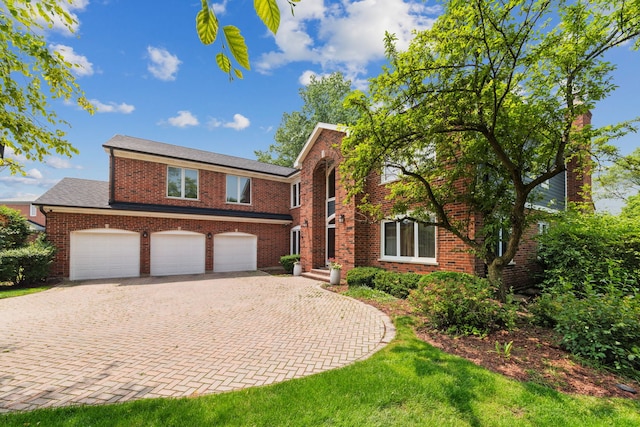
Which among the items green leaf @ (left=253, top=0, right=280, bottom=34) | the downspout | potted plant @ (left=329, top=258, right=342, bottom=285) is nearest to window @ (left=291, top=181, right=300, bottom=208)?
potted plant @ (left=329, top=258, right=342, bottom=285)

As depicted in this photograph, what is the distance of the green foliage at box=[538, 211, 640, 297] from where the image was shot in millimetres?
7920

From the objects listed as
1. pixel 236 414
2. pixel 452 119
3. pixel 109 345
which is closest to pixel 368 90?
pixel 452 119

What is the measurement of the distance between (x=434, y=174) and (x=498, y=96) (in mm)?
→ 2499

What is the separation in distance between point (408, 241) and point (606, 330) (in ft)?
20.4

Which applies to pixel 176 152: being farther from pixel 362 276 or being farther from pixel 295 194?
pixel 362 276

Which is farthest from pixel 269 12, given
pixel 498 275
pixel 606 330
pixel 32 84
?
pixel 498 275

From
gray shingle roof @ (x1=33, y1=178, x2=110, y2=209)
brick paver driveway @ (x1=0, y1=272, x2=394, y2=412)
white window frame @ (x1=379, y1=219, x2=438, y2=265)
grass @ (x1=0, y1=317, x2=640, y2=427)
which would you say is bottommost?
brick paver driveway @ (x1=0, y1=272, x2=394, y2=412)

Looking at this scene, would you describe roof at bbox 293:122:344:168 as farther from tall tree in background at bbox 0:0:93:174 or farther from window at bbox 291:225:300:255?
tall tree in background at bbox 0:0:93:174

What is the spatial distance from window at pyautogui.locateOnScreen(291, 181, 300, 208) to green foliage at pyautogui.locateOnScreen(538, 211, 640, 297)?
13.6 meters

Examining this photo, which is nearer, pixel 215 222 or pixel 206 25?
pixel 206 25

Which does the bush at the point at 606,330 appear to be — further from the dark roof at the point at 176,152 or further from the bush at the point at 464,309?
the dark roof at the point at 176,152

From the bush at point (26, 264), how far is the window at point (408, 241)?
47.4 feet

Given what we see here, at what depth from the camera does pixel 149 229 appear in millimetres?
14562

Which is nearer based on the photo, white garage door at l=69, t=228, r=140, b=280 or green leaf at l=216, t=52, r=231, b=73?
green leaf at l=216, t=52, r=231, b=73
